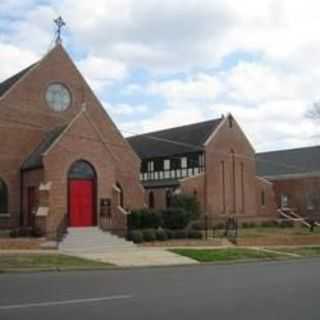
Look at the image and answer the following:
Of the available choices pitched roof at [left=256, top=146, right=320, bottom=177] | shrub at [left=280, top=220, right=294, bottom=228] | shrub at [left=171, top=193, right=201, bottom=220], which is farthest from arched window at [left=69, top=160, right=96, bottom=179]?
pitched roof at [left=256, top=146, right=320, bottom=177]

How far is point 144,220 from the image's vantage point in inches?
1555

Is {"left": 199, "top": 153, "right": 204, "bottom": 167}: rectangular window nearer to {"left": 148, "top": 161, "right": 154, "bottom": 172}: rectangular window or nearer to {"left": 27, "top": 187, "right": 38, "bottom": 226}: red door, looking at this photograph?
{"left": 148, "top": 161, "right": 154, "bottom": 172}: rectangular window

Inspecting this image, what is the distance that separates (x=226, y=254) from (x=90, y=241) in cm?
750

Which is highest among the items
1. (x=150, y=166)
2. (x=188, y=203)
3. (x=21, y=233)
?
(x=150, y=166)

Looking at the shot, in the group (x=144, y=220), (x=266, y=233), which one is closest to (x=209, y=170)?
(x=266, y=233)

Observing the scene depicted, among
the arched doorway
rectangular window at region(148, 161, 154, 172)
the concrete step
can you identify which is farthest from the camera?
rectangular window at region(148, 161, 154, 172)

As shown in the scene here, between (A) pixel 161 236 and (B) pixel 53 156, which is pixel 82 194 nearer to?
(B) pixel 53 156

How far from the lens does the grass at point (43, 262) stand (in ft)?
78.6

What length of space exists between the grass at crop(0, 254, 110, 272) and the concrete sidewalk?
1.26 metres

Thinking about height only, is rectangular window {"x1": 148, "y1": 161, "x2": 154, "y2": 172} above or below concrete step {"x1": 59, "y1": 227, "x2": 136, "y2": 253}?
above

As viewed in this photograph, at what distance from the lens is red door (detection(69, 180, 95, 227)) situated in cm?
3741

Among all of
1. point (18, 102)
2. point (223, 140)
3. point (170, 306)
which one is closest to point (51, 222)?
point (18, 102)

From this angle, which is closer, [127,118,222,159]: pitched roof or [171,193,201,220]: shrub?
[171,193,201,220]: shrub

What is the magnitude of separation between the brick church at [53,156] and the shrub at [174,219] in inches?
111
